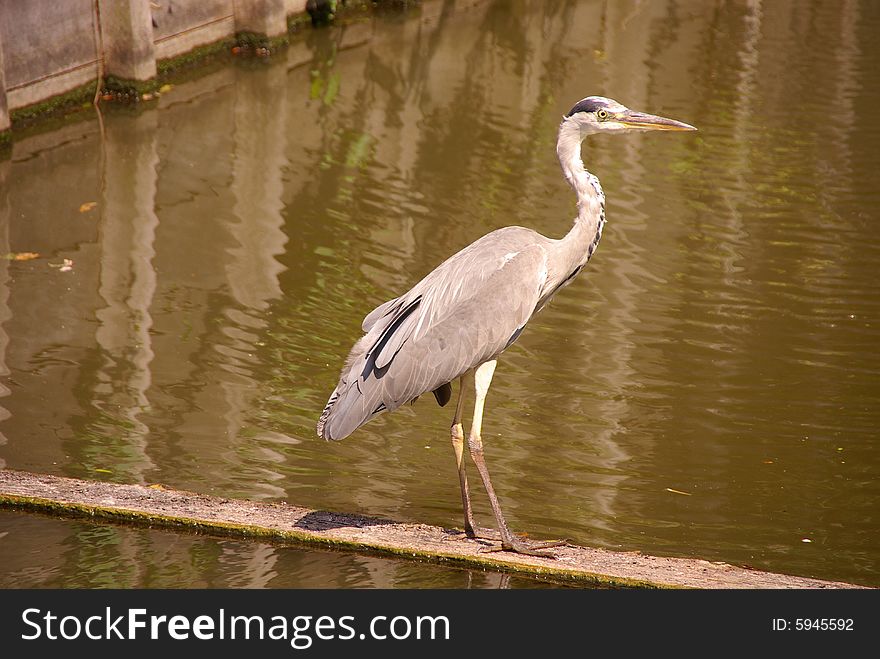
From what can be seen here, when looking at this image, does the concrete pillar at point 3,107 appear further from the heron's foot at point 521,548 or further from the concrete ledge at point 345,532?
the heron's foot at point 521,548

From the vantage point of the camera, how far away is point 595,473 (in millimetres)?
7824

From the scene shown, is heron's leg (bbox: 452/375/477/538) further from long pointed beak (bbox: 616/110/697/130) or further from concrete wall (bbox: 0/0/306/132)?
concrete wall (bbox: 0/0/306/132)

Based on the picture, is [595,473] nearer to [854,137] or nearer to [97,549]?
[97,549]

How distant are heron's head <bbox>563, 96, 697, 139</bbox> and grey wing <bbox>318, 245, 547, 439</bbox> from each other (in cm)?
81

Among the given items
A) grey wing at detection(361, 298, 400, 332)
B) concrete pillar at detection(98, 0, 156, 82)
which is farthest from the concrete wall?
grey wing at detection(361, 298, 400, 332)

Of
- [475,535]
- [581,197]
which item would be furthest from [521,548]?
[581,197]

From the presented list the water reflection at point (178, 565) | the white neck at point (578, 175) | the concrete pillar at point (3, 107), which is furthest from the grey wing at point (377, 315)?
the concrete pillar at point (3, 107)

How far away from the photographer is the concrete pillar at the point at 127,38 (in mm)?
14609

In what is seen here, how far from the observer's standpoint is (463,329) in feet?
20.9

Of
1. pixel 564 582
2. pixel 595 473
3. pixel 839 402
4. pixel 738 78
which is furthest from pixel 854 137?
pixel 564 582

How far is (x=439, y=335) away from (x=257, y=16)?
38.9ft

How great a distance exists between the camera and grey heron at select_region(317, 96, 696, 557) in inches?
250

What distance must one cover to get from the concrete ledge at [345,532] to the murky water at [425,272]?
138 millimetres

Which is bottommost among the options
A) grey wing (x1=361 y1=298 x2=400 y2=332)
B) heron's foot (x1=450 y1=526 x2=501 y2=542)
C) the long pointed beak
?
heron's foot (x1=450 y1=526 x2=501 y2=542)
